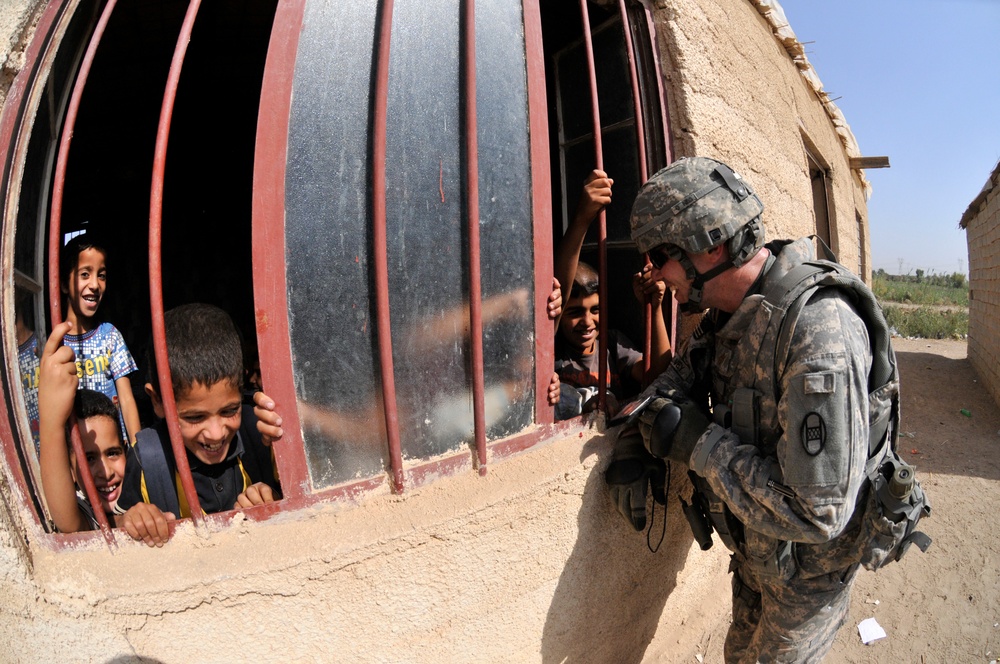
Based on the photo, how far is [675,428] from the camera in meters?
1.75

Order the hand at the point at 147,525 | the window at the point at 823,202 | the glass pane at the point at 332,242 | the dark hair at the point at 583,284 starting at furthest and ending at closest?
the window at the point at 823,202
the dark hair at the point at 583,284
the glass pane at the point at 332,242
the hand at the point at 147,525

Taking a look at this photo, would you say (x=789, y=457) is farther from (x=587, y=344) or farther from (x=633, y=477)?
(x=587, y=344)

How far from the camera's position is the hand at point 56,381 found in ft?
4.22

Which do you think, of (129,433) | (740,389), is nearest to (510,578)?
(740,389)

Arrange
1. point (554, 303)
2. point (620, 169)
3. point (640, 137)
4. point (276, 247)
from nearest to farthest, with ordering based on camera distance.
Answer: point (276, 247), point (554, 303), point (640, 137), point (620, 169)

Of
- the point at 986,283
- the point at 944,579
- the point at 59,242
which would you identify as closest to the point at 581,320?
the point at 59,242

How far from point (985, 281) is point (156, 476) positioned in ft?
33.2

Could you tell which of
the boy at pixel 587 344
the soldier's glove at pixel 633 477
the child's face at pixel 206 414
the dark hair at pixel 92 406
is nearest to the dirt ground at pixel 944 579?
the soldier's glove at pixel 633 477

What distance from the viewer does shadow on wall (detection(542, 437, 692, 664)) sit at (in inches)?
77.5

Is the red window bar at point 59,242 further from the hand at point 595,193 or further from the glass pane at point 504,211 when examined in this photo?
the hand at point 595,193

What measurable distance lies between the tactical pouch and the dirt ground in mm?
1263

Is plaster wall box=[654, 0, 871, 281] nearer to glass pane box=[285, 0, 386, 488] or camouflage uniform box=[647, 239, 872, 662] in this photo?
camouflage uniform box=[647, 239, 872, 662]

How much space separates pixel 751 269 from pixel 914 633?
2.51 meters

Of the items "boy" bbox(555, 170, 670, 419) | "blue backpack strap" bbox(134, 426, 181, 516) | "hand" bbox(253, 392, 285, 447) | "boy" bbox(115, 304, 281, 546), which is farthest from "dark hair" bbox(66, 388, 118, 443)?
"boy" bbox(555, 170, 670, 419)
